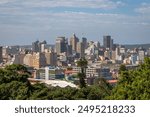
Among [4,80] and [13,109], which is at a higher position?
[13,109]

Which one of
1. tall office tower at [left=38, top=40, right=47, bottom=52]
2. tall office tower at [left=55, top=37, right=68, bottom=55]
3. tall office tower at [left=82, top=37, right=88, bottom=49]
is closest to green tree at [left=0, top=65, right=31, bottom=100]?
tall office tower at [left=55, top=37, right=68, bottom=55]

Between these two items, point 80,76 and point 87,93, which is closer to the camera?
point 87,93

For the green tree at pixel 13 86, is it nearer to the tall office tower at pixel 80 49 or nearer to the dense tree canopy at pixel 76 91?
the dense tree canopy at pixel 76 91

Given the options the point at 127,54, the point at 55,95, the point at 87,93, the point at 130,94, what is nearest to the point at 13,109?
the point at 130,94

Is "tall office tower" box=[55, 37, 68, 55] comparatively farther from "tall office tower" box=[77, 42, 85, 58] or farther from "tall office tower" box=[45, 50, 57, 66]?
"tall office tower" box=[45, 50, 57, 66]

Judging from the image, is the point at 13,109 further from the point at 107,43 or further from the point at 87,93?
the point at 107,43

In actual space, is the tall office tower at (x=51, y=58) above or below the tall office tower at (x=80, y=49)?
below

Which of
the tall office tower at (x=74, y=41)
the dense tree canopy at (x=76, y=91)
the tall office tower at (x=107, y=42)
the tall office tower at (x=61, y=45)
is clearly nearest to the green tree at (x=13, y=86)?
the dense tree canopy at (x=76, y=91)

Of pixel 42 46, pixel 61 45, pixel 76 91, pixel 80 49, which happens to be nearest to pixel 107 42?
pixel 80 49
